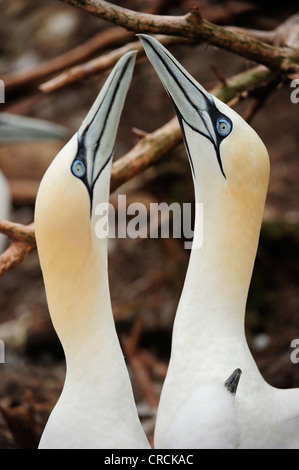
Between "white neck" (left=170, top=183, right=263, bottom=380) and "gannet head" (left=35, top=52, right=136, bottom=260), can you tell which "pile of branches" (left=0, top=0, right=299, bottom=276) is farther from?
"white neck" (left=170, top=183, right=263, bottom=380)

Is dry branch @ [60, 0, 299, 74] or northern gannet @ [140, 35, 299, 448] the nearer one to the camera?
northern gannet @ [140, 35, 299, 448]

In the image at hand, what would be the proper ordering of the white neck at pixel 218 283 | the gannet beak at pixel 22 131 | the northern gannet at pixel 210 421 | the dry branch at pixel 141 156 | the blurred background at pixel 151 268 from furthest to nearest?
the gannet beak at pixel 22 131 < the blurred background at pixel 151 268 < the dry branch at pixel 141 156 < the white neck at pixel 218 283 < the northern gannet at pixel 210 421

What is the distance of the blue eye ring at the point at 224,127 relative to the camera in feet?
7.68

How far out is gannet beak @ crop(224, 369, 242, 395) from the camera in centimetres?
221

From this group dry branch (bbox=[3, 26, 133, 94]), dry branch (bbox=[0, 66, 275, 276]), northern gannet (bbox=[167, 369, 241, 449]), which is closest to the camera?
northern gannet (bbox=[167, 369, 241, 449])

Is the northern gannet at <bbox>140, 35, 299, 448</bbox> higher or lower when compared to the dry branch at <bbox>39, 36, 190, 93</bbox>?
lower

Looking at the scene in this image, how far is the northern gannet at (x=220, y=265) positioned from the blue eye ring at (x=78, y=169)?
0.38 meters

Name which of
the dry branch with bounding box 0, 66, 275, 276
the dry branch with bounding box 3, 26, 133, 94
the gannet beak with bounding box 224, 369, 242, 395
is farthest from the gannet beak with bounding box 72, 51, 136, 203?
the dry branch with bounding box 3, 26, 133, 94

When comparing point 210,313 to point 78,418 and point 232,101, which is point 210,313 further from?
point 232,101

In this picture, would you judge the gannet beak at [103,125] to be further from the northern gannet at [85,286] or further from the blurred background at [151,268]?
the blurred background at [151,268]

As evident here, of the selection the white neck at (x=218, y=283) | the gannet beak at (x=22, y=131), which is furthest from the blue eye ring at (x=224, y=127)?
the gannet beak at (x=22, y=131)

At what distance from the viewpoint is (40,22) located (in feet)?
26.0
